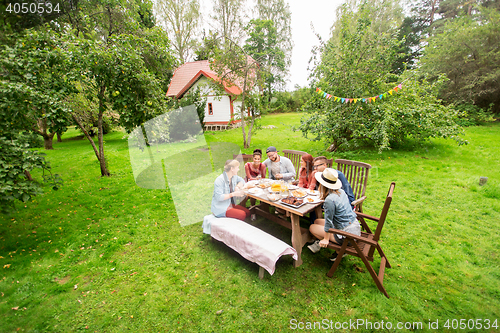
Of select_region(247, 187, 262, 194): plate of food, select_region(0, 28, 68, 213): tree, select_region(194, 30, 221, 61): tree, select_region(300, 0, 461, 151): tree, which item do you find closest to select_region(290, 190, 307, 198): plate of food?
select_region(247, 187, 262, 194): plate of food

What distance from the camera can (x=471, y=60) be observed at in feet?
50.8

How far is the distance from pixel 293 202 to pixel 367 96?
8527 millimetres

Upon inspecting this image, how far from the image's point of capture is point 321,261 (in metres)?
3.75

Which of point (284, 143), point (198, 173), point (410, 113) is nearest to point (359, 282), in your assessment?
point (198, 173)

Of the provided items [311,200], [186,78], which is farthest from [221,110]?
[311,200]

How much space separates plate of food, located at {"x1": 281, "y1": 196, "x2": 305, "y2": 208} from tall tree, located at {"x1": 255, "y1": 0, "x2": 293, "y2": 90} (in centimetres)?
2547

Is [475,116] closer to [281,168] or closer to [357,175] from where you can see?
[357,175]

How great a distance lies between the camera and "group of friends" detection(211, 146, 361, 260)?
10.4 feet

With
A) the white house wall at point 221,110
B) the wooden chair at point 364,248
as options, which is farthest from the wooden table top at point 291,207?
the white house wall at point 221,110

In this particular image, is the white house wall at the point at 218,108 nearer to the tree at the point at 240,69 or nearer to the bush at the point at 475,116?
the tree at the point at 240,69

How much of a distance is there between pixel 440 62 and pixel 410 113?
12670 mm

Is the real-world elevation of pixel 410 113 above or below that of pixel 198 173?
above

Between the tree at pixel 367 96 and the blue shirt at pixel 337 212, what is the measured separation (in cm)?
677

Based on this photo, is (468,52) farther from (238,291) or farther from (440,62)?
(238,291)
